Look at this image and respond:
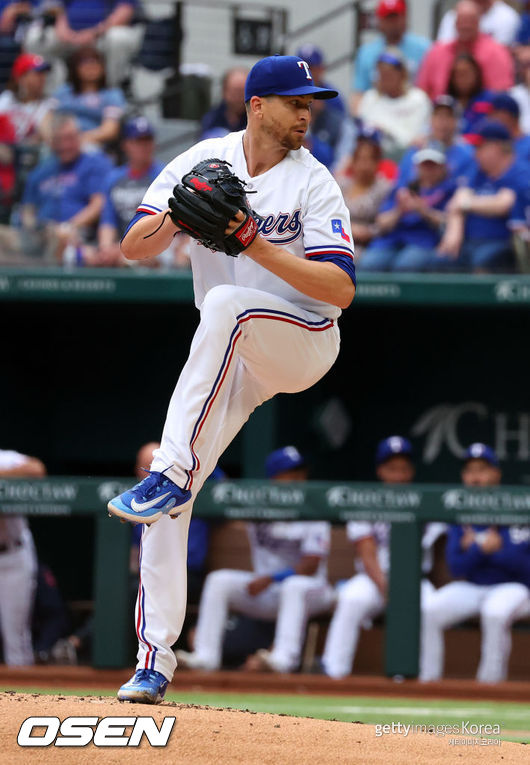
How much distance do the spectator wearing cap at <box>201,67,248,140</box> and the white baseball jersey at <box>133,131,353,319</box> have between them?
5.52 metres

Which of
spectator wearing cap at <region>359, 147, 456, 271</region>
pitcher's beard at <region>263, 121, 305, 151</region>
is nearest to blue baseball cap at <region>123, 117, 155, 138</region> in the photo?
spectator wearing cap at <region>359, 147, 456, 271</region>

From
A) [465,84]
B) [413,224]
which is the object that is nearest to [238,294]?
[413,224]

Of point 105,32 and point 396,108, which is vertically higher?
point 105,32

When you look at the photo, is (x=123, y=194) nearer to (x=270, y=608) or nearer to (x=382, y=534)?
(x=382, y=534)

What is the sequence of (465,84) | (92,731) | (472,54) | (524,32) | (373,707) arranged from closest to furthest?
1. (92,731)
2. (373,707)
3. (465,84)
4. (472,54)
5. (524,32)

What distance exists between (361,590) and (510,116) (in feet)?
11.6

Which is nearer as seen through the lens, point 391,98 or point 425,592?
point 425,592

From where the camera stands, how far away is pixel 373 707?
246 inches

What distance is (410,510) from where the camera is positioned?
287 inches

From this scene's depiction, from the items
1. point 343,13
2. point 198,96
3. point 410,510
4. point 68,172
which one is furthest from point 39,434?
point 343,13

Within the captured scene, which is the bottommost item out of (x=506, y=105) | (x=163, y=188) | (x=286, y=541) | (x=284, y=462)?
(x=286, y=541)

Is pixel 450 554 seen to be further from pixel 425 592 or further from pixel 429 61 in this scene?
pixel 429 61

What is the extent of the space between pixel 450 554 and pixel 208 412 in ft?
12.0

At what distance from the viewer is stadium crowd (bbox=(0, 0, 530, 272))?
8461 mm
